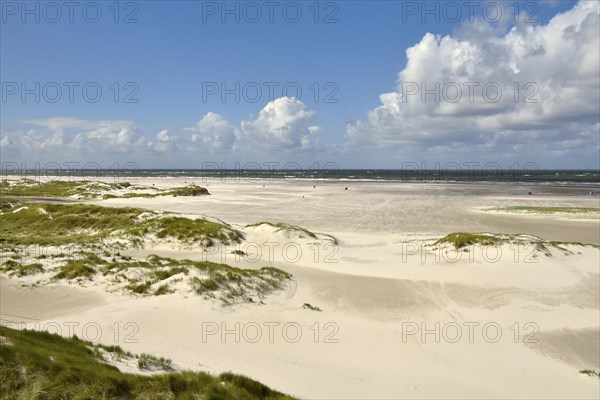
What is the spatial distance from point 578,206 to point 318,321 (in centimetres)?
6358

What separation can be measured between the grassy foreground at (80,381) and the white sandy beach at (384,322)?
2.12 metres

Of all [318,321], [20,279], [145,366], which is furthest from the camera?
[20,279]

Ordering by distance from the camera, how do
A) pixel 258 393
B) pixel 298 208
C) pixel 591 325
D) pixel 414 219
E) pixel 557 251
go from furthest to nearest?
1. pixel 298 208
2. pixel 414 219
3. pixel 557 251
4. pixel 591 325
5. pixel 258 393

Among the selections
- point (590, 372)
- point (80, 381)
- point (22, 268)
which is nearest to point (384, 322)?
point (590, 372)

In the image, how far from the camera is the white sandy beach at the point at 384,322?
34.2 ft

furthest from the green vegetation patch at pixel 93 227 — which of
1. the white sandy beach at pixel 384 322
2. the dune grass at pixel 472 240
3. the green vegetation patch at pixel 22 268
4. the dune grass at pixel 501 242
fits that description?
the dune grass at pixel 501 242

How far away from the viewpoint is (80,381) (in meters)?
6.35

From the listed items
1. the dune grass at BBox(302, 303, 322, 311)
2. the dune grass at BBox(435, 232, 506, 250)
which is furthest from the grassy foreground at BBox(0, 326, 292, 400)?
the dune grass at BBox(435, 232, 506, 250)

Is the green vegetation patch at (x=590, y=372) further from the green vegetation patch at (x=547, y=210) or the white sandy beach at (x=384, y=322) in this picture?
the green vegetation patch at (x=547, y=210)

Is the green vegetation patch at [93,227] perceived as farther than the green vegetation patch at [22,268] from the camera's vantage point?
Yes

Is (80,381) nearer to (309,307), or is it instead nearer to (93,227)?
(309,307)

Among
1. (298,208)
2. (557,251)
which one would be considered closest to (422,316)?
(557,251)

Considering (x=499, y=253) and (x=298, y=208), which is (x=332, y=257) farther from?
(x=298, y=208)

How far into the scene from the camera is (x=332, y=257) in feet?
85.3
